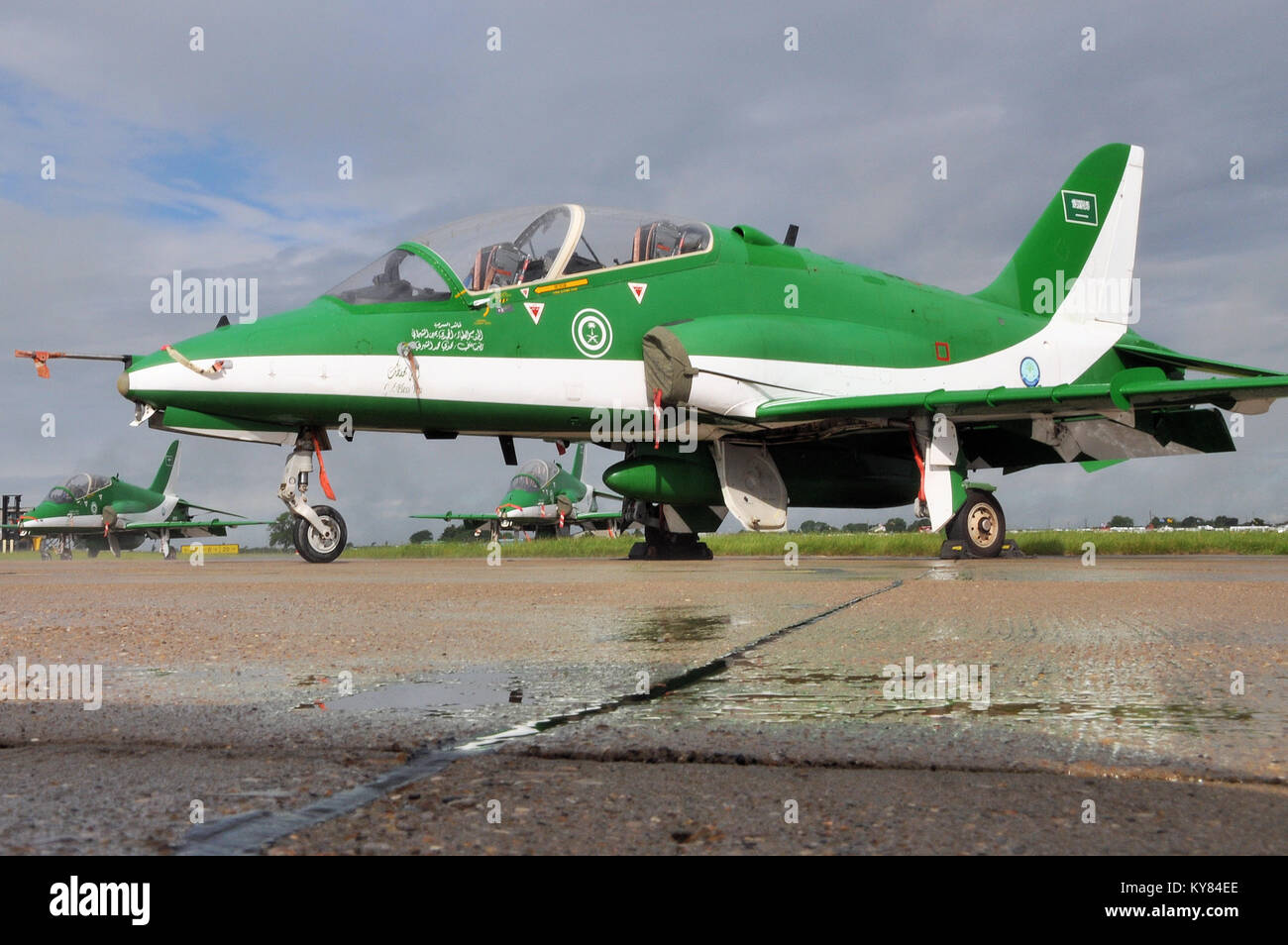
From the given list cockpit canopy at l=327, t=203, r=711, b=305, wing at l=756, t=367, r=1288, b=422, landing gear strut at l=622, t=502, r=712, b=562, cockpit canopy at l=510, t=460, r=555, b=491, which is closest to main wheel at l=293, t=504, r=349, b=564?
cockpit canopy at l=327, t=203, r=711, b=305

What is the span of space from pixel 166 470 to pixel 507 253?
134 ft

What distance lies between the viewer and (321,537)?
10703 mm

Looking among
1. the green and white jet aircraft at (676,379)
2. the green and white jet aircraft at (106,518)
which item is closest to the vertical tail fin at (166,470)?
the green and white jet aircraft at (106,518)

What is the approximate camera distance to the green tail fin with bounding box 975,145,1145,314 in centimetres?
1498

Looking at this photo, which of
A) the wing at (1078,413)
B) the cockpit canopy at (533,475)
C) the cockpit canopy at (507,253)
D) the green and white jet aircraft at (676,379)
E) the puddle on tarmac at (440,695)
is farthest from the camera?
the cockpit canopy at (533,475)

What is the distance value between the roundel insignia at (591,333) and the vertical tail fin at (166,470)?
40847 mm

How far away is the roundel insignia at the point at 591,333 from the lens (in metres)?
10.0

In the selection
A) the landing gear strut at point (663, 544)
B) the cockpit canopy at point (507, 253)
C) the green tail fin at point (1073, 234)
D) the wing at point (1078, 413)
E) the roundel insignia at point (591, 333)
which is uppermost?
the green tail fin at point (1073, 234)

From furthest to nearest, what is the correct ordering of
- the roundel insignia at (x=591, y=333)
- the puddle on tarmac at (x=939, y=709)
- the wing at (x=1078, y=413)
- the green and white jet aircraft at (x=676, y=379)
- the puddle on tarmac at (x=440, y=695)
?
the roundel insignia at (x=591, y=333), the wing at (x=1078, y=413), the green and white jet aircraft at (x=676, y=379), the puddle on tarmac at (x=440, y=695), the puddle on tarmac at (x=939, y=709)

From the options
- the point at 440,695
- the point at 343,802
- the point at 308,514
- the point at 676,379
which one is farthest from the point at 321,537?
the point at 343,802

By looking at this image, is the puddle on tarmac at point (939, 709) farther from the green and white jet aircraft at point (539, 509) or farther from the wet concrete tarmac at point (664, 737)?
the green and white jet aircraft at point (539, 509)

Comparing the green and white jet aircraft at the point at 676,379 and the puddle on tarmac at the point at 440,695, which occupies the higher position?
the green and white jet aircraft at the point at 676,379

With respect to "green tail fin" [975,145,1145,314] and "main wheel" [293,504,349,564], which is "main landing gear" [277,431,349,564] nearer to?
"main wheel" [293,504,349,564]

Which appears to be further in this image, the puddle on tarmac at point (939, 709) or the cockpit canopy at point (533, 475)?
the cockpit canopy at point (533, 475)
